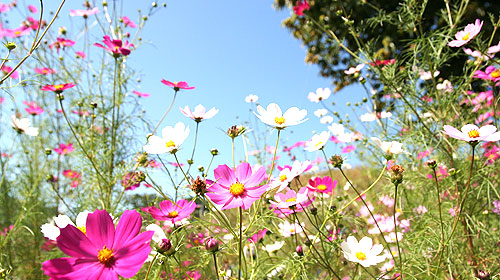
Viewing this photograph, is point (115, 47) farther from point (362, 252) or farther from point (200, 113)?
point (362, 252)

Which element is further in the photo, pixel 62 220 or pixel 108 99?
pixel 108 99

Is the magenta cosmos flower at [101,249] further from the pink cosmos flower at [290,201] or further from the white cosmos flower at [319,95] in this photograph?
the white cosmos flower at [319,95]

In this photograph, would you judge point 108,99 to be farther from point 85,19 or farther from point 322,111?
point 322,111

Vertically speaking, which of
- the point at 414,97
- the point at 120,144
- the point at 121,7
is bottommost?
the point at 120,144

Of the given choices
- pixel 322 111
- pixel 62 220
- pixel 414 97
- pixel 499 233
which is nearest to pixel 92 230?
pixel 62 220

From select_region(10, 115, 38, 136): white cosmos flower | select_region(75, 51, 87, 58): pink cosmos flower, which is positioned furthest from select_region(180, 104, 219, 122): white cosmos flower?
select_region(75, 51, 87, 58): pink cosmos flower

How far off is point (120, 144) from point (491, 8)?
472 centimetres

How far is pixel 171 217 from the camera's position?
65cm

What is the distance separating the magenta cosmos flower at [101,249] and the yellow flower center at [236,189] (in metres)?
0.19

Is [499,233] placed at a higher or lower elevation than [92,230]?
higher

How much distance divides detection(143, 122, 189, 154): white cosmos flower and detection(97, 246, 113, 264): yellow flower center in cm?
24

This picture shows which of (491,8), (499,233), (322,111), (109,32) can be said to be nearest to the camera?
(499,233)

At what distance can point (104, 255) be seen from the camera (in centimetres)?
40

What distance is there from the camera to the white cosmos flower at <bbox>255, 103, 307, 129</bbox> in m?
0.67
